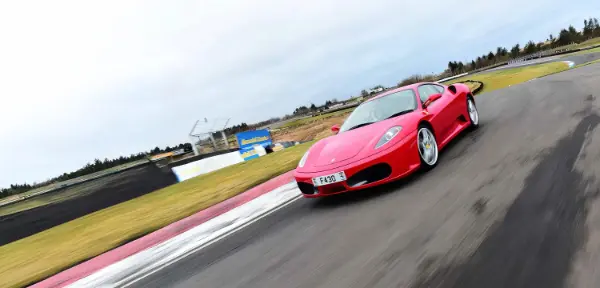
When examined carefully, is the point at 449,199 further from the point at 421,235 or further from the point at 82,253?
the point at 82,253

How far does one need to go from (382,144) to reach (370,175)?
1.33 ft

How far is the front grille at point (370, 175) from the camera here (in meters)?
4.44

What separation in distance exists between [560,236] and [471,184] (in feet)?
4.88

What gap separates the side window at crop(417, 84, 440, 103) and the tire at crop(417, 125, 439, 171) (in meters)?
0.79

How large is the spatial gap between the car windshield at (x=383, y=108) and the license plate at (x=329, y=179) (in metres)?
1.32

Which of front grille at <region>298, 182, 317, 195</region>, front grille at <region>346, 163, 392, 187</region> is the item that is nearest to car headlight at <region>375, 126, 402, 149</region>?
front grille at <region>346, 163, 392, 187</region>

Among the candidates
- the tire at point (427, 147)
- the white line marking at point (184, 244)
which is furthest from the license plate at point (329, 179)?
the tire at point (427, 147)

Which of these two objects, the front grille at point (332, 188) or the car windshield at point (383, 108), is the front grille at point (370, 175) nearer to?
the front grille at point (332, 188)

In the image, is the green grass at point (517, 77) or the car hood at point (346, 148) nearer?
the car hood at point (346, 148)

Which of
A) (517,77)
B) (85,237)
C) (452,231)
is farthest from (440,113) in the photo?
(517,77)

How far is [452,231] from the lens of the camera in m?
2.97

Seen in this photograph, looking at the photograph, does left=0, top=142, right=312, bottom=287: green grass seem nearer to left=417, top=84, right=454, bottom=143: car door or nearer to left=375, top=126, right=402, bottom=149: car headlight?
left=417, top=84, right=454, bottom=143: car door

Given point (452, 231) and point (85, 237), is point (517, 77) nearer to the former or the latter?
point (85, 237)

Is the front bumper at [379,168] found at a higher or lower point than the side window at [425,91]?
lower
